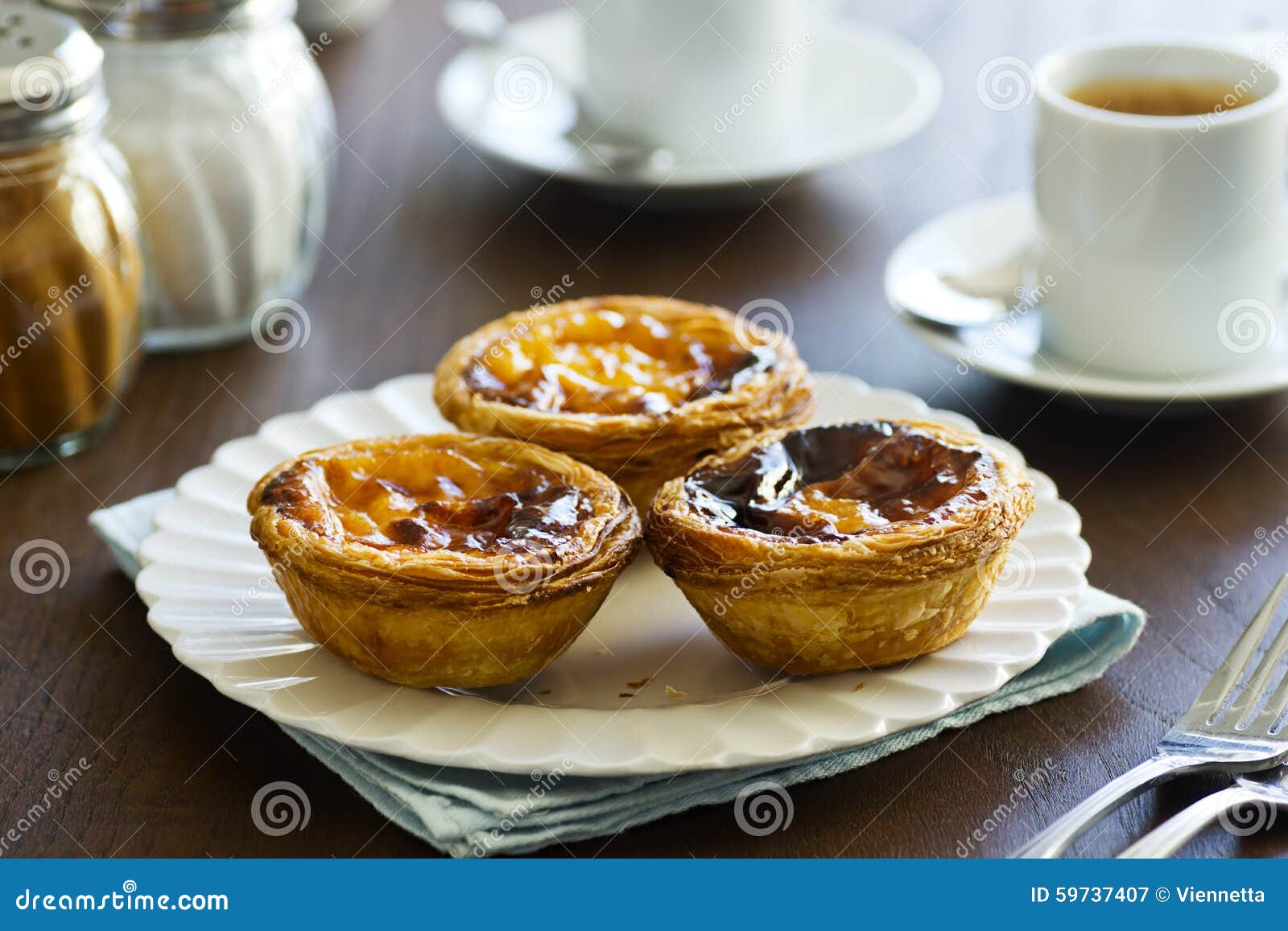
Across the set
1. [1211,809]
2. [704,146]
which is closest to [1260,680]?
[1211,809]

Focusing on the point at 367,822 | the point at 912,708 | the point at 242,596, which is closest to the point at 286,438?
the point at 242,596

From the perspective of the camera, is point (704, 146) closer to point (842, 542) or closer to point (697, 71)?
point (697, 71)

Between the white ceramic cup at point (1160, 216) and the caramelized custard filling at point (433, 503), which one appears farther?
the white ceramic cup at point (1160, 216)

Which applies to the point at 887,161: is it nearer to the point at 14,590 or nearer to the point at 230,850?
the point at 14,590

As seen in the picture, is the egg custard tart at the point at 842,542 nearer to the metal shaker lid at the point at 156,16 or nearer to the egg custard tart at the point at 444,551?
the egg custard tart at the point at 444,551

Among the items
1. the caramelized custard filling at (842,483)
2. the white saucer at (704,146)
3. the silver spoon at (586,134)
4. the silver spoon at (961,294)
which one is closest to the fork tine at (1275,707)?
the caramelized custard filling at (842,483)
